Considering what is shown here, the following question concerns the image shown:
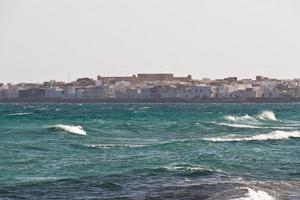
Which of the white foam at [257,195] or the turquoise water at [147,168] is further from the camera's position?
the turquoise water at [147,168]

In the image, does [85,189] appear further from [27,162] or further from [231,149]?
[231,149]

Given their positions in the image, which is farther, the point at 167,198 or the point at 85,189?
the point at 85,189

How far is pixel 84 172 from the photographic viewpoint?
1006 inches

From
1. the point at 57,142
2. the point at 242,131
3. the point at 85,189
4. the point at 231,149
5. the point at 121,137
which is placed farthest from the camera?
the point at 242,131

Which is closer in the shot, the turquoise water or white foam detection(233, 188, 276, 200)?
white foam detection(233, 188, 276, 200)

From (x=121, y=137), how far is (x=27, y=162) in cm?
1804

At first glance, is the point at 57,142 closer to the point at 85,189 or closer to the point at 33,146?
the point at 33,146

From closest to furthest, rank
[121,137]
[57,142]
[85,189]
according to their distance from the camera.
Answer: [85,189] → [57,142] → [121,137]

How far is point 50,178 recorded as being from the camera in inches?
944

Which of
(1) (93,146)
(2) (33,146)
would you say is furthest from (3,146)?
(1) (93,146)

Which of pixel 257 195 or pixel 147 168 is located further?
pixel 147 168

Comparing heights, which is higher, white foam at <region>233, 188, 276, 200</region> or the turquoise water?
white foam at <region>233, 188, 276, 200</region>

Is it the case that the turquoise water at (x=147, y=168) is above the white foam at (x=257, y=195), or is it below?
below

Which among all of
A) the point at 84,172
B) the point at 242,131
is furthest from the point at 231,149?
the point at 242,131
